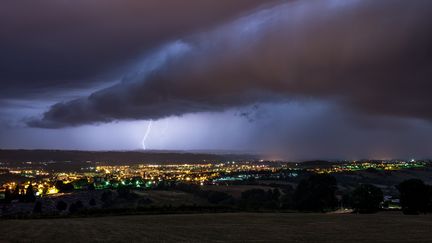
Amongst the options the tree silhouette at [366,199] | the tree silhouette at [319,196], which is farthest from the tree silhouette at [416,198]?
the tree silhouette at [319,196]

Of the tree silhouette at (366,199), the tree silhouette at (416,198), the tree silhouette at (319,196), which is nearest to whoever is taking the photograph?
the tree silhouette at (416,198)

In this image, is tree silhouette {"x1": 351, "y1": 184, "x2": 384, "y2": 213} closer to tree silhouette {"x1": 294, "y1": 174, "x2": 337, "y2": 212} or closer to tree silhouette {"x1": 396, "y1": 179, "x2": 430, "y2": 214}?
tree silhouette {"x1": 396, "y1": 179, "x2": 430, "y2": 214}

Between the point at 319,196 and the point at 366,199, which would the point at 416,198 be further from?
the point at 319,196

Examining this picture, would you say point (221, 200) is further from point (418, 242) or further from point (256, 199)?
point (418, 242)

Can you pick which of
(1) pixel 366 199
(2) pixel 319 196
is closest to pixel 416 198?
(1) pixel 366 199

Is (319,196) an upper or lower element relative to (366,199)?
lower

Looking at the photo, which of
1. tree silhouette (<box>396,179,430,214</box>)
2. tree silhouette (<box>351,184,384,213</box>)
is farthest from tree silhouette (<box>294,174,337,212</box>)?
tree silhouette (<box>396,179,430,214</box>)

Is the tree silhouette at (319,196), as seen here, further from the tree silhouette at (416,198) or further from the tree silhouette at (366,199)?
the tree silhouette at (416,198)

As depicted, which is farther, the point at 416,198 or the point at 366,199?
the point at 366,199

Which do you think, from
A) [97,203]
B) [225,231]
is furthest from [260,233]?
[97,203]

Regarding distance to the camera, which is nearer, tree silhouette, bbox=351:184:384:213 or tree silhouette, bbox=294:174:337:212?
tree silhouette, bbox=351:184:384:213

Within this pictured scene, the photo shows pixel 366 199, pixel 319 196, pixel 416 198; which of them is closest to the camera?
pixel 416 198
